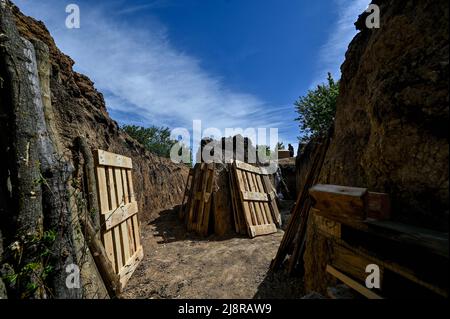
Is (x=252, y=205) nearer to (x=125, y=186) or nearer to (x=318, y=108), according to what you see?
(x=125, y=186)

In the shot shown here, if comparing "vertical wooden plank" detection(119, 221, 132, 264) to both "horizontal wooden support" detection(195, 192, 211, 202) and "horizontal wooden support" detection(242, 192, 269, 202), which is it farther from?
"horizontal wooden support" detection(242, 192, 269, 202)

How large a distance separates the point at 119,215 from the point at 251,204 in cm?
397

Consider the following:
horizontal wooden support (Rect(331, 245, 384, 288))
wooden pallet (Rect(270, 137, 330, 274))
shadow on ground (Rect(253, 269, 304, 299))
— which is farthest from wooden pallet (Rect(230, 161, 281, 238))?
horizontal wooden support (Rect(331, 245, 384, 288))

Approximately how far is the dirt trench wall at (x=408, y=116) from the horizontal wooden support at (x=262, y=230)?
362cm

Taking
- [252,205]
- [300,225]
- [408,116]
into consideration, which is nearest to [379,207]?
[408,116]

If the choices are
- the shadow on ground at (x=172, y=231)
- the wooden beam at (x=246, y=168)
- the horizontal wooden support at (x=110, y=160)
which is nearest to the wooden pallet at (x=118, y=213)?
the horizontal wooden support at (x=110, y=160)

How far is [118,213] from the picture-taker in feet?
12.5

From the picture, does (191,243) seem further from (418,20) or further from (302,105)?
(302,105)

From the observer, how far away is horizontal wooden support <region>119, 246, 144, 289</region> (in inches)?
142

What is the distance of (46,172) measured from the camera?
2.43 m

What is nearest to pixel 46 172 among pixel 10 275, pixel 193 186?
pixel 10 275

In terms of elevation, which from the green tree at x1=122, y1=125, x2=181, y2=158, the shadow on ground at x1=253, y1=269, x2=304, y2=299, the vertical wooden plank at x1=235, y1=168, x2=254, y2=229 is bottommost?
the shadow on ground at x1=253, y1=269, x2=304, y2=299

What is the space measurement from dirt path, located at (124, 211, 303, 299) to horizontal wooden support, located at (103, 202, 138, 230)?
1.03 meters
